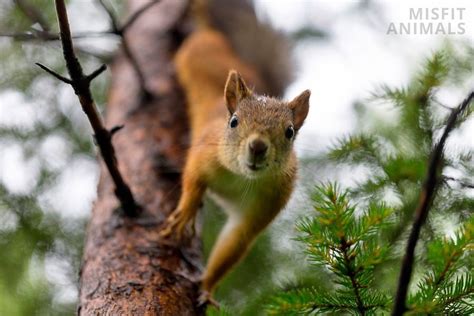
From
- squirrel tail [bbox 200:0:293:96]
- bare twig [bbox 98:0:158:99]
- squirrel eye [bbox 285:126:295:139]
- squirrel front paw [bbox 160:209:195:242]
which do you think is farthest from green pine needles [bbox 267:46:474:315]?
squirrel tail [bbox 200:0:293:96]

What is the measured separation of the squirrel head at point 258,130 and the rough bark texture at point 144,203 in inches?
16.7

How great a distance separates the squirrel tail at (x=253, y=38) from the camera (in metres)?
4.27

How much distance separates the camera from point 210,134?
3.10 meters

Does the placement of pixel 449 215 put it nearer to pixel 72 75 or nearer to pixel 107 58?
pixel 72 75

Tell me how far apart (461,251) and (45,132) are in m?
2.89

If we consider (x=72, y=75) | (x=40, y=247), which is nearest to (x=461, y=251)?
(x=72, y=75)

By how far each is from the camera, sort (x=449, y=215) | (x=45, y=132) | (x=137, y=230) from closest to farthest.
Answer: (x=449, y=215)
(x=137, y=230)
(x=45, y=132)

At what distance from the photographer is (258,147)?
7.76 ft

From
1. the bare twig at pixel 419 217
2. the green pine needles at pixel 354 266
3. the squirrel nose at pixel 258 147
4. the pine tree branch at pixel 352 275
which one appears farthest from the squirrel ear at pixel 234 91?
the bare twig at pixel 419 217

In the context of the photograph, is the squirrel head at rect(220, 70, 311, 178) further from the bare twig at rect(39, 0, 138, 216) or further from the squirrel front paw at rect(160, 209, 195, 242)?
the bare twig at rect(39, 0, 138, 216)

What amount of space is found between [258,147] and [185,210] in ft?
1.92

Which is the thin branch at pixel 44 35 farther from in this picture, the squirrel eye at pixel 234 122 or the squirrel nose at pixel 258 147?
the squirrel nose at pixel 258 147

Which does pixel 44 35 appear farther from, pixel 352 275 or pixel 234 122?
pixel 352 275

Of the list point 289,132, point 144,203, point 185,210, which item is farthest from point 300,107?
point 144,203
